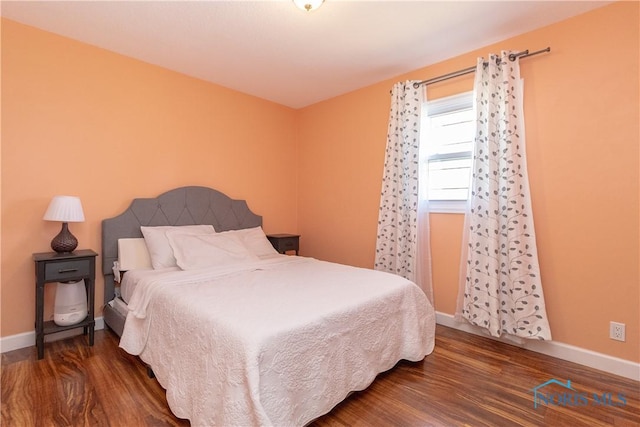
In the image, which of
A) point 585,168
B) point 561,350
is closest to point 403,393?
point 561,350

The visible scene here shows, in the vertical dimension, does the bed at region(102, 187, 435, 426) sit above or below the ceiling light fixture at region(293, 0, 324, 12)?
below

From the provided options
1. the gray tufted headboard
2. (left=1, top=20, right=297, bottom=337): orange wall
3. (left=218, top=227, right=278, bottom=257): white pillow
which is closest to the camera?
(left=1, top=20, right=297, bottom=337): orange wall

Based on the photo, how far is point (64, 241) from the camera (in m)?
2.32

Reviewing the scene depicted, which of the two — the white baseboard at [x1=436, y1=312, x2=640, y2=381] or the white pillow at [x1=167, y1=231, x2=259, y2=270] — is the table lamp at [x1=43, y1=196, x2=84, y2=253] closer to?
the white pillow at [x1=167, y1=231, x2=259, y2=270]

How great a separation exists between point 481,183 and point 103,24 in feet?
10.5

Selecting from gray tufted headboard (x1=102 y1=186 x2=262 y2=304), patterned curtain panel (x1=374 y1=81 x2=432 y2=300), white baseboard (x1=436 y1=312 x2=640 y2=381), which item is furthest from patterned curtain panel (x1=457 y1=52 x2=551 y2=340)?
gray tufted headboard (x1=102 y1=186 x2=262 y2=304)

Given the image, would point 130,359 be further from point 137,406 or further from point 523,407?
point 523,407

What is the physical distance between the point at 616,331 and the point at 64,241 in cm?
403

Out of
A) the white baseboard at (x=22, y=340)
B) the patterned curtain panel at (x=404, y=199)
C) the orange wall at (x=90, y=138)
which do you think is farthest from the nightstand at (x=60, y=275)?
the patterned curtain panel at (x=404, y=199)

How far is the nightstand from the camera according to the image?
2146 millimetres

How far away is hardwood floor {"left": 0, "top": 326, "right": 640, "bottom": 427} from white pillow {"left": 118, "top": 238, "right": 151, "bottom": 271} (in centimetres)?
64

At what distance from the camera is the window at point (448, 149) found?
2.74m

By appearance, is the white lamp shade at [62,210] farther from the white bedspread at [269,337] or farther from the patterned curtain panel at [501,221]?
the patterned curtain panel at [501,221]

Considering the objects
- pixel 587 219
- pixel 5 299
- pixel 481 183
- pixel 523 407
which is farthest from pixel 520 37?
pixel 5 299
